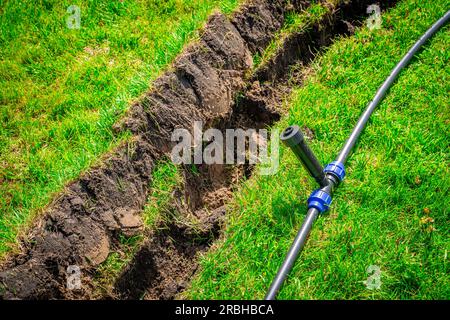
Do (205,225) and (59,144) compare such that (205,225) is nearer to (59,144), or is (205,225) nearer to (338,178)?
(338,178)

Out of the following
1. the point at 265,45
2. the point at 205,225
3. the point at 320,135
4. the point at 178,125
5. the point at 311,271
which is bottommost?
the point at 311,271

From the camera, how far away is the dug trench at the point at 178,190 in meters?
2.32

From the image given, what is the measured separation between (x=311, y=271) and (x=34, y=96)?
2460mm

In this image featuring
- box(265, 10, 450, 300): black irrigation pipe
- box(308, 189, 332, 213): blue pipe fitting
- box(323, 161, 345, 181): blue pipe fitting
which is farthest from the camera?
box(323, 161, 345, 181): blue pipe fitting

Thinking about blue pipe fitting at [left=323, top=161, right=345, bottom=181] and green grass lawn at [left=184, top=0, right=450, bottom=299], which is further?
blue pipe fitting at [left=323, top=161, right=345, bottom=181]

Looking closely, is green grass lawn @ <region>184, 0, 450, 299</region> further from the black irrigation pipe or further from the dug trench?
the dug trench

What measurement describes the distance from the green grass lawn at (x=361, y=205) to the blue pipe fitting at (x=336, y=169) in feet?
0.35

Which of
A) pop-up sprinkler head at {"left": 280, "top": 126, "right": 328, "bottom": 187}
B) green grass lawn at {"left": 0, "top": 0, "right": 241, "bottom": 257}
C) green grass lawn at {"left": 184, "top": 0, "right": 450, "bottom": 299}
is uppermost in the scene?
green grass lawn at {"left": 0, "top": 0, "right": 241, "bottom": 257}

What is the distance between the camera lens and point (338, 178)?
2.64 metres

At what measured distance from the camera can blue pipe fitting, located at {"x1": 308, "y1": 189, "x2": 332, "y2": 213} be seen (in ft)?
8.18

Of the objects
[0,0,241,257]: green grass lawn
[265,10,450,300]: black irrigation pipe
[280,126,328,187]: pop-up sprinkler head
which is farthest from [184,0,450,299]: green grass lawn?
[0,0,241,257]: green grass lawn

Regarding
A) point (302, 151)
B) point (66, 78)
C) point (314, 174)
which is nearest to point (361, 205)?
point (314, 174)

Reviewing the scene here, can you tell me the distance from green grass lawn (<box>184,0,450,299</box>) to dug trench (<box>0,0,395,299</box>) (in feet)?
0.73
